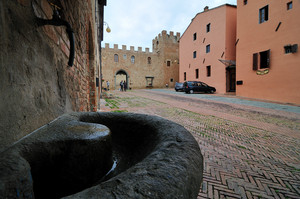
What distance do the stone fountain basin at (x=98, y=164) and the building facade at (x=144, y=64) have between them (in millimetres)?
27685

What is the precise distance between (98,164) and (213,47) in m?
18.5

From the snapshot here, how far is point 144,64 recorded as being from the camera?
1206 inches

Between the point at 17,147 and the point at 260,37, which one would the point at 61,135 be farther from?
the point at 260,37

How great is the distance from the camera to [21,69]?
0.89m

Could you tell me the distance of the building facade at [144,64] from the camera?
2799 centimetres

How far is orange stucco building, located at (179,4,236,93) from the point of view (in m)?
15.2

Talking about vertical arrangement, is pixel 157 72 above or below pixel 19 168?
above

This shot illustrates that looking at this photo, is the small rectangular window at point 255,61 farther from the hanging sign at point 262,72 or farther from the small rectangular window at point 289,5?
the small rectangular window at point 289,5

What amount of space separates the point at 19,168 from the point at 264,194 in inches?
98.5

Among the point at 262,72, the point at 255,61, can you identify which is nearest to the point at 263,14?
the point at 255,61

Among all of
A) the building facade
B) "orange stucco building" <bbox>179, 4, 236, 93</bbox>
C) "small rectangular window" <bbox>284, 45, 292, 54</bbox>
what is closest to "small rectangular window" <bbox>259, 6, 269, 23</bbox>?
"small rectangular window" <bbox>284, 45, 292, 54</bbox>

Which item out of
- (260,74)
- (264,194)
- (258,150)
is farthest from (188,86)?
(264,194)

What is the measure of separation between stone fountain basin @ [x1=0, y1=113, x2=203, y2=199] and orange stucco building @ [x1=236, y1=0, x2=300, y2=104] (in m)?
11.4

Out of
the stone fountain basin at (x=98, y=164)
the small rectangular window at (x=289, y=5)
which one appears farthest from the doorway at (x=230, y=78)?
the stone fountain basin at (x=98, y=164)
